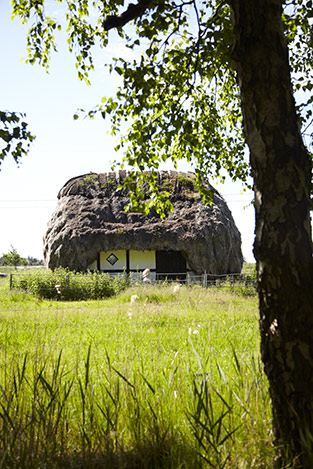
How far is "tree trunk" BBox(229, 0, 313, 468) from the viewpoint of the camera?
1675mm

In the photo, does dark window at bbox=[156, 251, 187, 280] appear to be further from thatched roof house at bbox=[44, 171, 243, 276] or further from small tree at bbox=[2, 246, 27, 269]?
small tree at bbox=[2, 246, 27, 269]

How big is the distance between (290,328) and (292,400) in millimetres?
323

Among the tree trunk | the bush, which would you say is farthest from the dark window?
the tree trunk

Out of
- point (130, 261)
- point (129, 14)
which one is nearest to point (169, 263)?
point (130, 261)

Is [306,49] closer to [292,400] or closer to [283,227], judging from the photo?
[283,227]

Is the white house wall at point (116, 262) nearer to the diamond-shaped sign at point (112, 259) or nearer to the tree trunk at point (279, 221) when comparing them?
the diamond-shaped sign at point (112, 259)

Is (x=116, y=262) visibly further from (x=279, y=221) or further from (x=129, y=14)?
(x=279, y=221)

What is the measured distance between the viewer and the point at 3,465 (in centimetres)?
164

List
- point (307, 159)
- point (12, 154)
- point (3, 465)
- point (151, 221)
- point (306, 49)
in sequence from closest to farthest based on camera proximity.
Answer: point (3, 465) < point (307, 159) < point (12, 154) < point (306, 49) < point (151, 221)

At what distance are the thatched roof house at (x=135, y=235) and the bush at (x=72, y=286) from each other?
142 inches

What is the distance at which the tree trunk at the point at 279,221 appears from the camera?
65.9 inches

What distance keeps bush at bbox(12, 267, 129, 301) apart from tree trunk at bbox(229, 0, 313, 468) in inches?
535

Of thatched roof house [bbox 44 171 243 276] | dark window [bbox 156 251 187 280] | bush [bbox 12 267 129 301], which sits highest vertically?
thatched roof house [bbox 44 171 243 276]

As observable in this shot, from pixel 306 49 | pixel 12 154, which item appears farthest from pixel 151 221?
pixel 12 154
